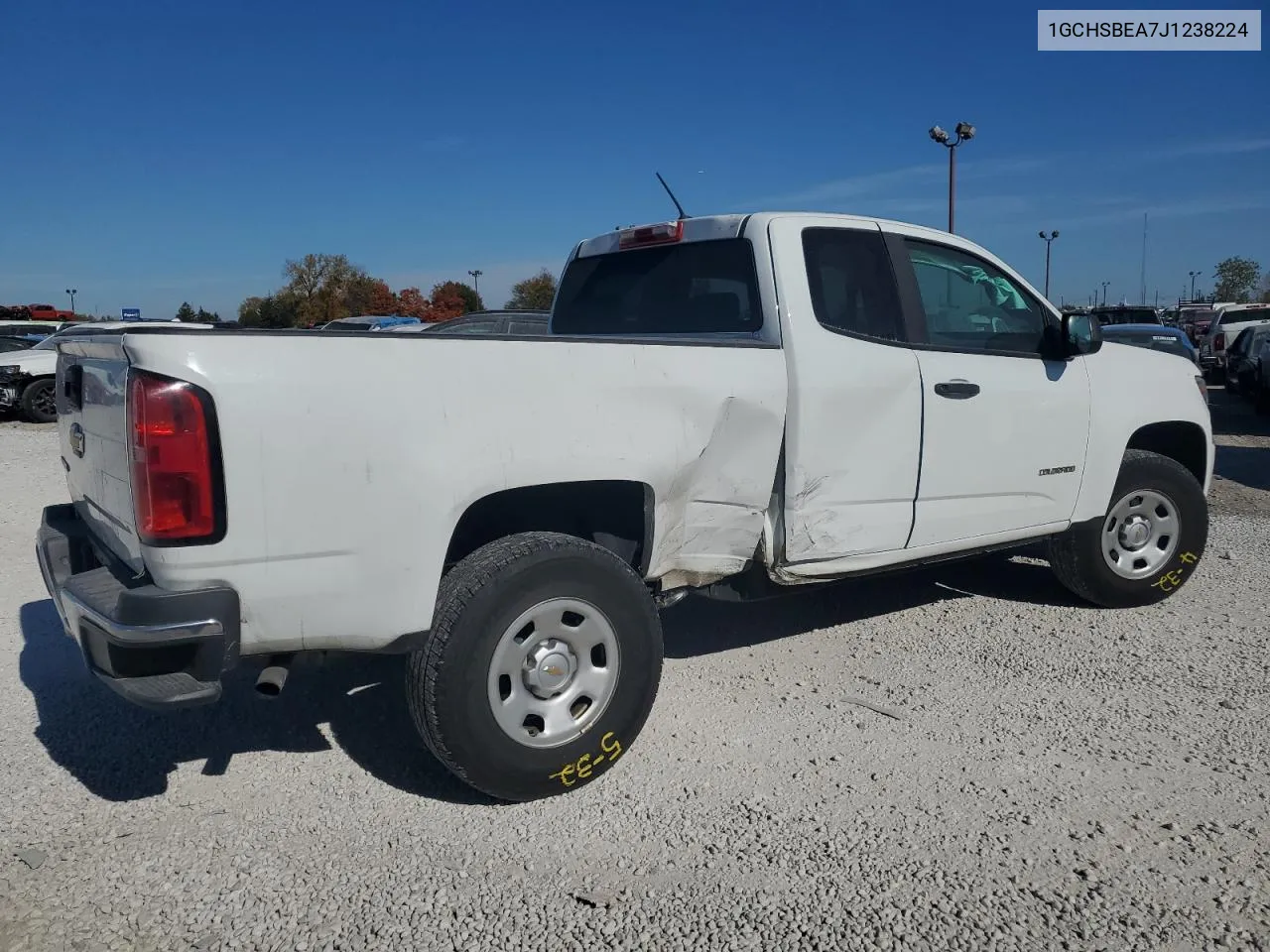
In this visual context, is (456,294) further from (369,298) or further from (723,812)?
(723,812)

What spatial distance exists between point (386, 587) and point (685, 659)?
2.15 m

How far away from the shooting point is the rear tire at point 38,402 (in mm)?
16297

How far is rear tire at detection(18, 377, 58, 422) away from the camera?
1630 cm

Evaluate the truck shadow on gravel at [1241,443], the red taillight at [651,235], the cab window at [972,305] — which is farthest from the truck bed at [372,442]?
the truck shadow on gravel at [1241,443]

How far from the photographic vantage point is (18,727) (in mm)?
4070

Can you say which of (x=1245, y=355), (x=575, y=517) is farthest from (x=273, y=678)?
(x=1245, y=355)

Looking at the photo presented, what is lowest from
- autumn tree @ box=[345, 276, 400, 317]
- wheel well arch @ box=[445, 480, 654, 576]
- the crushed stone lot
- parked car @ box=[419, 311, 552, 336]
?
the crushed stone lot

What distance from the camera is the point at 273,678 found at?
298 centimetres

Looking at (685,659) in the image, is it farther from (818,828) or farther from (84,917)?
(84,917)

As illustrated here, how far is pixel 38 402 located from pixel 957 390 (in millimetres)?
16459

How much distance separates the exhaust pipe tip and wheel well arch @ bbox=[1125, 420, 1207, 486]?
4.57 m

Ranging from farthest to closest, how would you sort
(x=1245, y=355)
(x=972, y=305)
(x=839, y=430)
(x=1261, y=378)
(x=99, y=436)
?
(x=1245, y=355), (x=1261, y=378), (x=972, y=305), (x=839, y=430), (x=99, y=436)

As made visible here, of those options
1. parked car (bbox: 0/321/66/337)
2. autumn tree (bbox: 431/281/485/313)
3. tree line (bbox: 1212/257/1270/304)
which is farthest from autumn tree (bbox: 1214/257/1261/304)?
parked car (bbox: 0/321/66/337)

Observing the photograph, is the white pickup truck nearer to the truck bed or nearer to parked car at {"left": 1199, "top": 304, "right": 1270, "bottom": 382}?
the truck bed
